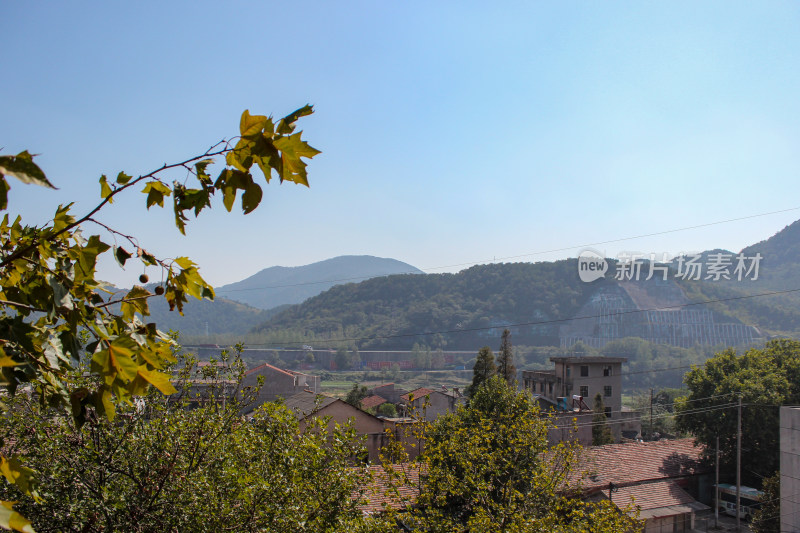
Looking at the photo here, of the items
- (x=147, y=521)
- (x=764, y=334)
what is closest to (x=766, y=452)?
(x=147, y=521)

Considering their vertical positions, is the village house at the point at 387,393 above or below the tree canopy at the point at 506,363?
below

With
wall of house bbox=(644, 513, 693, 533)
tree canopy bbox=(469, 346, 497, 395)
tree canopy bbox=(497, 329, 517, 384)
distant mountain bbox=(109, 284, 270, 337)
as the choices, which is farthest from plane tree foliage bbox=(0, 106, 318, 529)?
distant mountain bbox=(109, 284, 270, 337)

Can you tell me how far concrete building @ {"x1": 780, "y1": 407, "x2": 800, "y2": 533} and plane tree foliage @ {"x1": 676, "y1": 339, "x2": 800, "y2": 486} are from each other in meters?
7.89

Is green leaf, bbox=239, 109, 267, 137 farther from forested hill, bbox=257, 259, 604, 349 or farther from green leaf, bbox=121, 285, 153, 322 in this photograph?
forested hill, bbox=257, 259, 604, 349

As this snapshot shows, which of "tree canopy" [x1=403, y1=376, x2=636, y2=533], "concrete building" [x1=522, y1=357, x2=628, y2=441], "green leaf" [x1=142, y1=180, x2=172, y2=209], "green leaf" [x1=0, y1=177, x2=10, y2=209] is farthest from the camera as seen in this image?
"concrete building" [x1=522, y1=357, x2=628, y2=441]

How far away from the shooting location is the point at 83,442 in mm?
5359

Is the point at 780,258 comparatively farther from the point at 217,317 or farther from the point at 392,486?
the point at 217,317

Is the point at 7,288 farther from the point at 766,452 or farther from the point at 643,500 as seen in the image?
the point at 766,452

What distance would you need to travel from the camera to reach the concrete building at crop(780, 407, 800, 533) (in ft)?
47.6

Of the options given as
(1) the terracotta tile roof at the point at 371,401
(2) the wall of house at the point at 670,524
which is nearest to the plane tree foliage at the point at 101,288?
(2) the wall of house at the point at 670,524

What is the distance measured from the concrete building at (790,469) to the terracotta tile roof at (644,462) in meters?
6.40

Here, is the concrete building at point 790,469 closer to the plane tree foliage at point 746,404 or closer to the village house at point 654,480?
the village house at point 654,480

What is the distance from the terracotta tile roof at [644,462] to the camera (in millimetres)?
22031

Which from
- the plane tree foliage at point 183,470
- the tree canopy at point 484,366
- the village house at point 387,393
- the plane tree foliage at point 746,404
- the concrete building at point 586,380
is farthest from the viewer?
Answer: the village house at point 387,393
